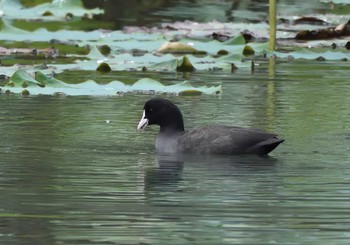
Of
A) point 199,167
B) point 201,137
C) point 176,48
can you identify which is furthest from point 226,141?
point 176,48

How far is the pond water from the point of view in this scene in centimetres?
748

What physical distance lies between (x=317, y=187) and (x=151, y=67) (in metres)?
7.39

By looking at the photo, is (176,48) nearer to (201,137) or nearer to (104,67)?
(104,67)

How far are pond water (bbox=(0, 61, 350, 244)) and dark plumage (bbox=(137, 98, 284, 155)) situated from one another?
0.11 m

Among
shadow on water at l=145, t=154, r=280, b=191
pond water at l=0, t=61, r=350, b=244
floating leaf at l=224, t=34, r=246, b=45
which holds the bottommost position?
shadow on water at l=145, t=154, r=280, b=191

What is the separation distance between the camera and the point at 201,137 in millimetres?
10672

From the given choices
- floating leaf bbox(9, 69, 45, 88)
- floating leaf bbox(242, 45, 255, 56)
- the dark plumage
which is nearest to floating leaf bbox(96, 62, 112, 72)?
floating leaf bbox(9, 69, 45, 88)

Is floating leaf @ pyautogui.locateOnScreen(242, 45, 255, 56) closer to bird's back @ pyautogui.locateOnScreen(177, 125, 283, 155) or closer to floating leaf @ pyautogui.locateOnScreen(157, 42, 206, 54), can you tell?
floating leaf @ pyautogui.locateOnScreen(157, 42, 206, 54)

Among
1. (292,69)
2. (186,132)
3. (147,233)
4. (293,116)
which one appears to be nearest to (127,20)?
(292,69)

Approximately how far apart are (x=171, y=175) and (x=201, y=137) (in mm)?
1158

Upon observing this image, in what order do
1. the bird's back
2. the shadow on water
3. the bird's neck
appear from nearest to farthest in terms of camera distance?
the shadow on water → the bird's back → the bird's neck

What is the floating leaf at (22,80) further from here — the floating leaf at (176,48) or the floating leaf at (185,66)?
the floating leaf at (176,48)

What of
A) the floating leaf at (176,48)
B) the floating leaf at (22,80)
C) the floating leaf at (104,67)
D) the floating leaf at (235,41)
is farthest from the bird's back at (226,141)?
the floating leaf at (235,41)

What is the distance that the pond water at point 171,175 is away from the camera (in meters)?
7.48
